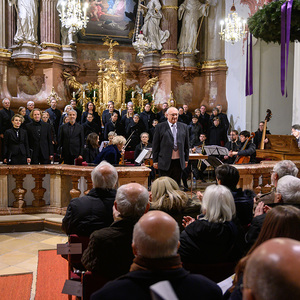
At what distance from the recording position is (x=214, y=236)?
253 centimetres

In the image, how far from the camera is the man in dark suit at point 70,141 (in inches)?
297

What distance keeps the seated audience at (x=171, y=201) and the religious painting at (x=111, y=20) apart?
433 inches

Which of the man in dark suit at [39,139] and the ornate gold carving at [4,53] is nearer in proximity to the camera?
the man in dark suit at [39,139]

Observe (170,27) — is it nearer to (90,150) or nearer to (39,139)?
(39,139)

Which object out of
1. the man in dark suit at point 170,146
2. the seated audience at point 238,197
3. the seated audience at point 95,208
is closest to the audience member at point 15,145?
the man in dark suit at point 170,146

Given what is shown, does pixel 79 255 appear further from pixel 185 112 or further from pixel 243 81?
pixel 243 81

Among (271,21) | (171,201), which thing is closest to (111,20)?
(271,21)

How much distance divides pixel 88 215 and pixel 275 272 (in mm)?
2316

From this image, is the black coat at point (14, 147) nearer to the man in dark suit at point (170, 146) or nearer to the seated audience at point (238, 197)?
the man in dark suit at point (170, 146)

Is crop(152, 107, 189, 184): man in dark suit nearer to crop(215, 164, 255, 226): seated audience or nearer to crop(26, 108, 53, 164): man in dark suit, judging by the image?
crop(215, 164, 255, 226): seated audience

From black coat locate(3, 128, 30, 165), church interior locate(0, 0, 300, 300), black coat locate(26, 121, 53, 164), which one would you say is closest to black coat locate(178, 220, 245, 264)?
black coat locate(3, 128, 30, 165)

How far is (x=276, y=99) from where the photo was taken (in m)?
12.6

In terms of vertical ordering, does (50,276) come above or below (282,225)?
below

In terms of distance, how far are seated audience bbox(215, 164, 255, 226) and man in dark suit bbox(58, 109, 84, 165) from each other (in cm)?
439
